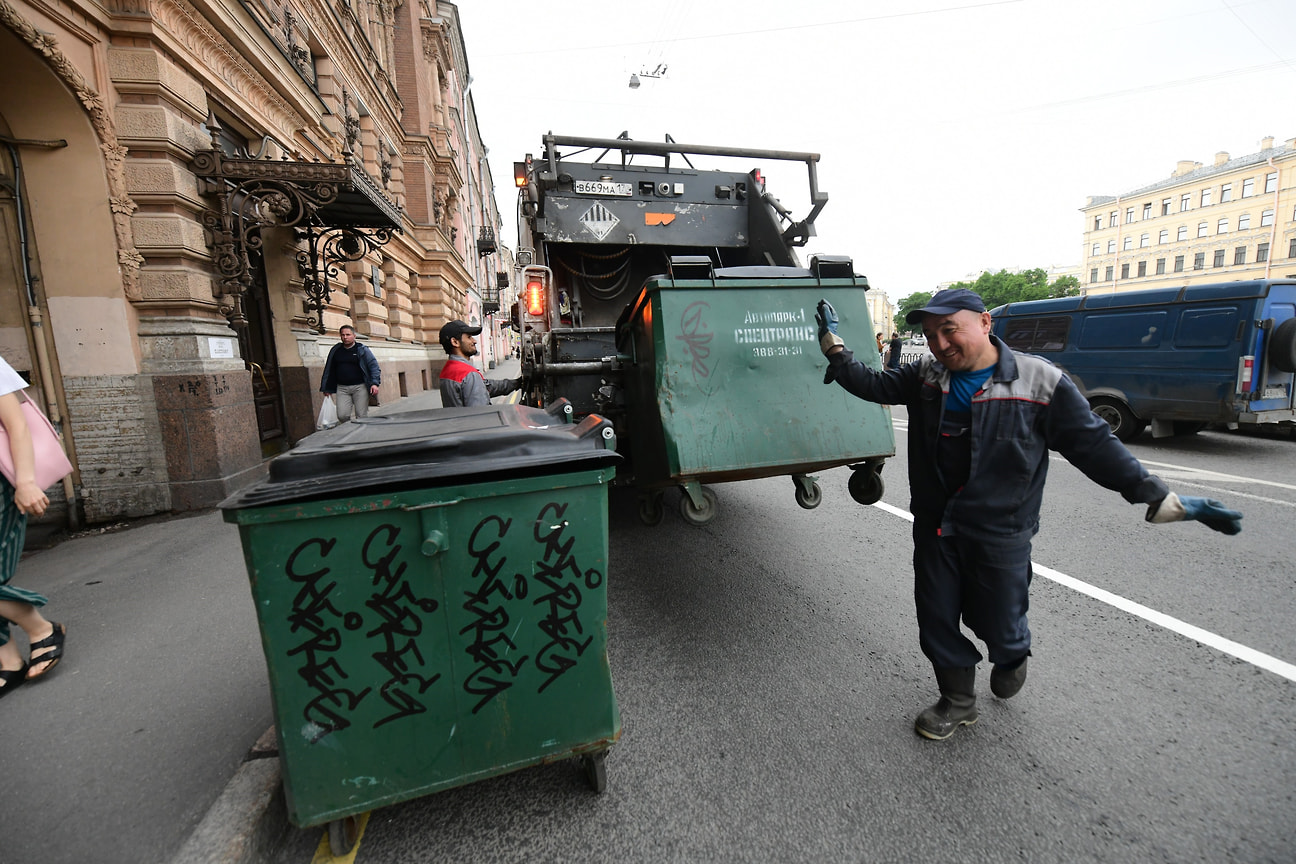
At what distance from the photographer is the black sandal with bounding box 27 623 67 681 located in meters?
2.64

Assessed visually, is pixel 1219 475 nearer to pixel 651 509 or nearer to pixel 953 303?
pixel 953 303

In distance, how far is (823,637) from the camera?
2967 mm

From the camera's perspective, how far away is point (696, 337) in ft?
9.43

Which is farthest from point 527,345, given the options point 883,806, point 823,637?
point 883,806

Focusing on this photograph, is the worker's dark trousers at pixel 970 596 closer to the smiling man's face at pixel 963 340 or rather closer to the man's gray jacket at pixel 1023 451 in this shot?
the man's gray jacket at pixel 1023 451

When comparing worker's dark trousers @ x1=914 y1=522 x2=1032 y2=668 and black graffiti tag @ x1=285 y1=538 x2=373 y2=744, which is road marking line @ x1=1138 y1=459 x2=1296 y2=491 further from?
black graffiti tag @ x1=285 y1=538 x2=373 y2=744

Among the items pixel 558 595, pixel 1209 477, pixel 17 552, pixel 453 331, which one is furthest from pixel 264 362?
pixel 1209 477

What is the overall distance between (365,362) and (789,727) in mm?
6802

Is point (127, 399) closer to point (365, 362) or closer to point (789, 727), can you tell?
Result: point (365, 362)

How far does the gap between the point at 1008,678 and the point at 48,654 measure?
4457 mm

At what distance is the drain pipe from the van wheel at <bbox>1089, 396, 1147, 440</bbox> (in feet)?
39.7

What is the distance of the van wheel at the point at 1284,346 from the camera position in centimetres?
701

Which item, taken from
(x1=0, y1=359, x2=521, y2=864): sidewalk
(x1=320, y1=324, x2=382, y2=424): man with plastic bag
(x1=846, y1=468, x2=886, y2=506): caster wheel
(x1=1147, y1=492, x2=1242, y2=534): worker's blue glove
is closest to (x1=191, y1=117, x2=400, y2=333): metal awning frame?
(x1=320, y1=324, x2=382, y2=424): man with plastic bag

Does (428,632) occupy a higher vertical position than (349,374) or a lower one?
lower
